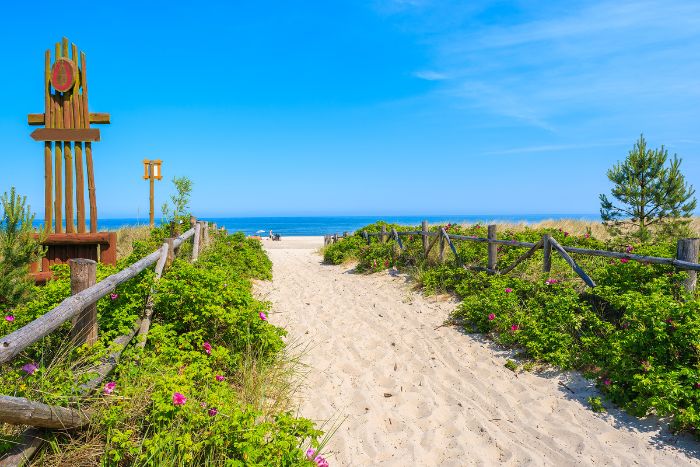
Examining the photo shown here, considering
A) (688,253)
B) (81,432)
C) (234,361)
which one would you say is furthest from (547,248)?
(81,432)

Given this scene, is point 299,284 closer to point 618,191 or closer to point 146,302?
point 146,302

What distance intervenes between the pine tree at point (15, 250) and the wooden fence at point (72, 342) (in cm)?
300

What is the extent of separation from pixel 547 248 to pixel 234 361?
5985mm

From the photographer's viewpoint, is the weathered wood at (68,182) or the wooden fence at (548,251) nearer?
the wooden fence at (548,251)

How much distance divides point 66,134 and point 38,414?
6.19 metres

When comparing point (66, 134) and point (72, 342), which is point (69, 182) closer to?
point (66, 134)

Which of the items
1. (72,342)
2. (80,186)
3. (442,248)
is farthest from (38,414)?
(442,248)

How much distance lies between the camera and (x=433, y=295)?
31.1 feet

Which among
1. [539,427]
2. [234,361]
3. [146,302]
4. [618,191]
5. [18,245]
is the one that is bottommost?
[539,427]

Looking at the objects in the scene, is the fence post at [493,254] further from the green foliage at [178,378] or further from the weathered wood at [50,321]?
the weathered wood at [50,321]

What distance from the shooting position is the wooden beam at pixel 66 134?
286 inches

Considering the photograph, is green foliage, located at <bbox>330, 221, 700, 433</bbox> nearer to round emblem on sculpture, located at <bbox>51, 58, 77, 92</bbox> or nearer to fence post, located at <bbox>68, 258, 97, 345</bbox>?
fence post, located at <bbox>68, 258, 97, 345</bbox>

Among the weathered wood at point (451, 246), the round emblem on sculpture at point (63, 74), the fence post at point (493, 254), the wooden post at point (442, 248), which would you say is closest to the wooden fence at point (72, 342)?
the round emblem on sculpture at point (63, 74)

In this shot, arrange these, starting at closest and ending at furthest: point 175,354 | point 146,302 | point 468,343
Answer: point 175,354 < point 146,302 < point 468,343
